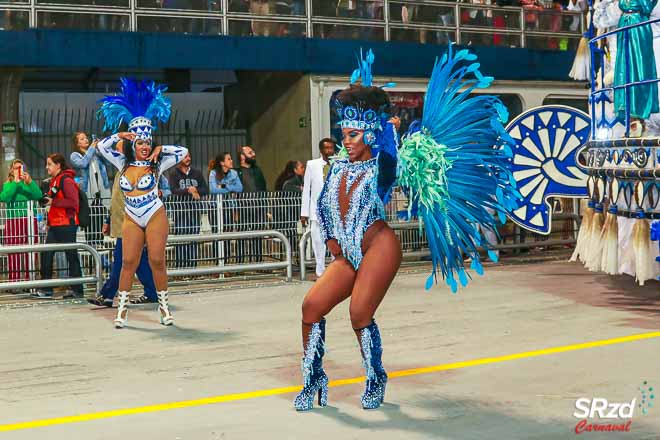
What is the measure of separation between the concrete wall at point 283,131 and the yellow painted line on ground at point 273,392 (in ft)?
37.1

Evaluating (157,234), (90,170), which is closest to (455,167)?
(157,234)

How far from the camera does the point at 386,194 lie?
23.8 ft

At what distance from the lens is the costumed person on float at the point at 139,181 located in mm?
11117

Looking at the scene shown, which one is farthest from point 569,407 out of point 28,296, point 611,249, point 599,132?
point 28,296

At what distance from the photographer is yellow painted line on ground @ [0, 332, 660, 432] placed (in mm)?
7086

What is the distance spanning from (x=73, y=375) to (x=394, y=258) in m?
2.99

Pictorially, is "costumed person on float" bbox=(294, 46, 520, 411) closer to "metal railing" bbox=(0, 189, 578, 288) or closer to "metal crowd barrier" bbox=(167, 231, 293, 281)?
"metal railing" bbox=(0, 189, 578, 288)

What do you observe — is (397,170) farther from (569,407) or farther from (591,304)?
(591,304)

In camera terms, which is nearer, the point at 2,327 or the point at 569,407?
the point at 569,407

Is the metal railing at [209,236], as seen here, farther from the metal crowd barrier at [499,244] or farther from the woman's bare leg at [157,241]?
the woman's bare leg at [157,241]

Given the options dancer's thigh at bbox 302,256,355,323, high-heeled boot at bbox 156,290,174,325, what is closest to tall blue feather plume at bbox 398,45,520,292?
dancer's thigh at bbox 302,256,355,323

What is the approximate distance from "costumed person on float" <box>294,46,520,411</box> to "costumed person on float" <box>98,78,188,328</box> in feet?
13.4

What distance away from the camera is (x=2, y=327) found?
11.6 metres

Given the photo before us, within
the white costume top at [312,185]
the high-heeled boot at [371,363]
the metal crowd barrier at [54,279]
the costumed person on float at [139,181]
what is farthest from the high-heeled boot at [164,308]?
the high-heeled boot at [371,363]
